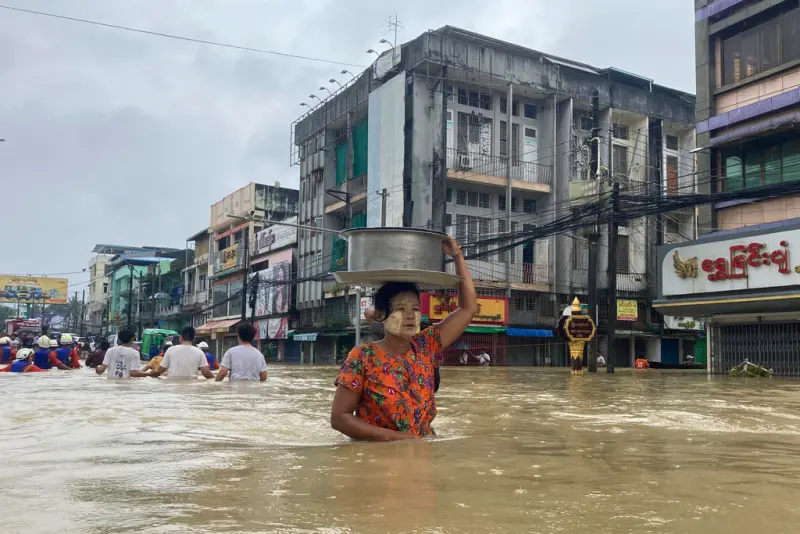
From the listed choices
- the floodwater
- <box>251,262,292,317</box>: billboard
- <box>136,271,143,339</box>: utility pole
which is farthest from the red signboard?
<box>136,271,143,339</box>: utility pole

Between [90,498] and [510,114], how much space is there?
31.8 meters

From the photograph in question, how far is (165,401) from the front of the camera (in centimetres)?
844

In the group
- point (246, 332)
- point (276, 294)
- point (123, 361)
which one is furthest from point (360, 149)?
point (246, 332)

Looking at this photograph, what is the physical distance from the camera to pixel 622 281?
35.6 metres

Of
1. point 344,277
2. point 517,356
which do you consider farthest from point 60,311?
point 344,277

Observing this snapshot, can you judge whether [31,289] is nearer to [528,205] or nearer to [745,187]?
[528,205]

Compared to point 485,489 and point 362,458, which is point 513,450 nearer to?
point 362,458

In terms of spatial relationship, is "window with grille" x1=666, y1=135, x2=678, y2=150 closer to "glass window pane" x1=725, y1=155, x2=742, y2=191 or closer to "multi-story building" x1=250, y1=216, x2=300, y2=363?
"glass window pane" x1=725, y1=155, x2=742, y2=191

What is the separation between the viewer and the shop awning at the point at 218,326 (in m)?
48.7

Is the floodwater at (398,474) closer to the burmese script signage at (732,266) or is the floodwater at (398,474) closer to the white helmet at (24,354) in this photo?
the white helmet at (24,354)

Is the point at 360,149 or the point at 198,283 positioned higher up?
the point at 360,149

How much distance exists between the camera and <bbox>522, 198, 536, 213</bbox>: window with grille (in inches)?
1367

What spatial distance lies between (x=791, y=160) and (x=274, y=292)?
3131 centimetres

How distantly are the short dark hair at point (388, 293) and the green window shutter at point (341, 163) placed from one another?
34027 mm
